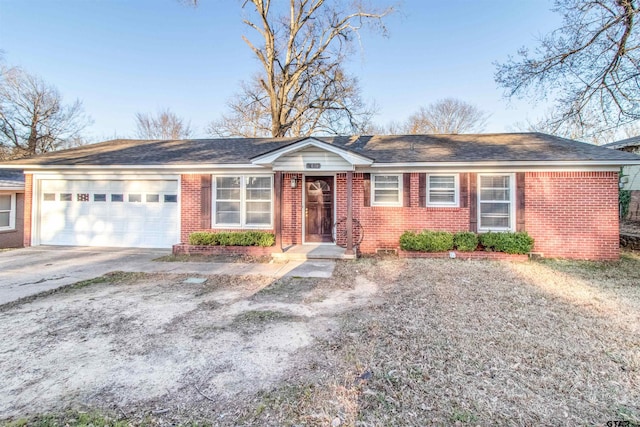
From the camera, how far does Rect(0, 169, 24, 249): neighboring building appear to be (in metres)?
12.1

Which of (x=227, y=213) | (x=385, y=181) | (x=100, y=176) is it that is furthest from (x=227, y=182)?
(x=385, y=181)

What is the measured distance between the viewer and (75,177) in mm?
10523

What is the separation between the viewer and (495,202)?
367 inches

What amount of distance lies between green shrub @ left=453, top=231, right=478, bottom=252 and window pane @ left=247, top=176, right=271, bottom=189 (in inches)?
235

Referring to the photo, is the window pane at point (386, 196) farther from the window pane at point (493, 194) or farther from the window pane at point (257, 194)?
the window pane at point (257, 194)

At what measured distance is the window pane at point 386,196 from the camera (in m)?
9.61

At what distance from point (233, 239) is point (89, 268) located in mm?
3528

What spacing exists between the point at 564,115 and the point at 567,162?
3.53 meters

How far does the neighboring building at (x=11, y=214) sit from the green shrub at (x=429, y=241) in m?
14.9

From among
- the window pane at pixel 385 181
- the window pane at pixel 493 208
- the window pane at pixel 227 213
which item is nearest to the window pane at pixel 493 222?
the window pane at pixel 493 208

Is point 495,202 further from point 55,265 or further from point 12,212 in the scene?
point 12,212

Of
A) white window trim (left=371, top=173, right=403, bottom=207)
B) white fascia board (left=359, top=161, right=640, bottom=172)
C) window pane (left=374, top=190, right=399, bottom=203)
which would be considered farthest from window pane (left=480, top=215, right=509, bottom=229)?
window pane (left=374, top=190, right=399, bottom=203)

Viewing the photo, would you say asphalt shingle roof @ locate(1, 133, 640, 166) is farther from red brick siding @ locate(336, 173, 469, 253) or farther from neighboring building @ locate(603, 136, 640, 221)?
neighboring building @ locate(603, 136, 640, 221)

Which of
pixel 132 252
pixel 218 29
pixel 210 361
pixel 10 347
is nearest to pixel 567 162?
pixel 210 361
